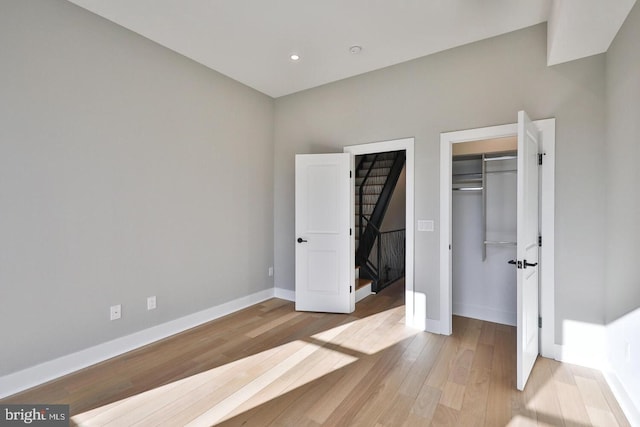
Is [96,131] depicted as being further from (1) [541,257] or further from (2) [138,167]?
(1) [541,257]

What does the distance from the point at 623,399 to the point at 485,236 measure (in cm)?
181

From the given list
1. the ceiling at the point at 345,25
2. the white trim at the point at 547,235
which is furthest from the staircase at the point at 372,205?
the white trim at the point at 547,235

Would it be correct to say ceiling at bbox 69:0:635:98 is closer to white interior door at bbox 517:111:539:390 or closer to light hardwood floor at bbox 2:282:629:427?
white interior door at bbox 517:111:539:390

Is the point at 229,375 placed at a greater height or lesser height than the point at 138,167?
lesser

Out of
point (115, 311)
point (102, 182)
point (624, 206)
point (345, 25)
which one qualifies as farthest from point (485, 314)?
point (102, 182)

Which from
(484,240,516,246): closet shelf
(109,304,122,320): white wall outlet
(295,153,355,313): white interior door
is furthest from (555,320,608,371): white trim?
(109,304,122,320): white wall outlet

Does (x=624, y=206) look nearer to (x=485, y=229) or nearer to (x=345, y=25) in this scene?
(x=485, y=229)

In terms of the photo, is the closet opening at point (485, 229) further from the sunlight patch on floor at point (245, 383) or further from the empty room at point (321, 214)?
the sunlight patch on floor at point (245, 383)

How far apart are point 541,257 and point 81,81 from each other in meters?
4.34

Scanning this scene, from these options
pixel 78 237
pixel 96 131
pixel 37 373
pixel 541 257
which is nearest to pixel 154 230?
pixel 78 237

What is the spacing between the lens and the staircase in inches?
187

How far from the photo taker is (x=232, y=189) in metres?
3.81

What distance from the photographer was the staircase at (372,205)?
4.76 meters

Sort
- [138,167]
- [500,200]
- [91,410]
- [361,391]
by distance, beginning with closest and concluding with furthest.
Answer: [91,410] < [361,391] < [138,167] < [500,200]
